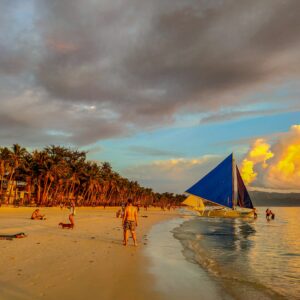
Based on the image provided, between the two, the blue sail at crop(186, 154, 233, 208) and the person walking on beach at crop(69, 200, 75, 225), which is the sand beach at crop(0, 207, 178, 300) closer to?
the person walking on beach at crop(69, 200, 75, 225)

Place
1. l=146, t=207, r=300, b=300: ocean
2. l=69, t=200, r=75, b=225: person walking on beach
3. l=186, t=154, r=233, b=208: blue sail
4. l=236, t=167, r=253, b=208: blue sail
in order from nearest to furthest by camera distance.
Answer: l=146, t=207, r=300, b=300: ocean, l=69, t=200, r=75, b=225: person walking on beach, l=186, t=154, r=233, b=208: blue sail, l=236, t=167, r=253, b=208: blue sail

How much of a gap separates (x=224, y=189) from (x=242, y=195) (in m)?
4.88

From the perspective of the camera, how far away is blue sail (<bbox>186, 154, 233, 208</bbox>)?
2163 inches

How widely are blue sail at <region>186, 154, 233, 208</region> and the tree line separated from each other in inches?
1277

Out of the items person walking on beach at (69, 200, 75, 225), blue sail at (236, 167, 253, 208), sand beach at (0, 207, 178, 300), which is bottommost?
sand beach at (0, 207, 178, 300)

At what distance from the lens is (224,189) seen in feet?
181

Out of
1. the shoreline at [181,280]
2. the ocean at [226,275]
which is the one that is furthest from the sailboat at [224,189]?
the shoreline at [181,280]

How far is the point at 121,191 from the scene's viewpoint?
5261 inches

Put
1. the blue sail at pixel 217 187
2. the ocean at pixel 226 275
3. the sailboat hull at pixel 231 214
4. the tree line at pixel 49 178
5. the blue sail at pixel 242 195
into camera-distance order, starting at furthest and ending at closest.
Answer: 1. the tree line at pixel 49 178
2. the blue sail at pixel 242 195
3. the sailboat hull at pixel 231 214
4. the blue sail at pixel 217 187
5. the ocean at pixel 226 275

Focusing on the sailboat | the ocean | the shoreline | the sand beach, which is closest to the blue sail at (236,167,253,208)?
the sailboat

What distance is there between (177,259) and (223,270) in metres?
1.99

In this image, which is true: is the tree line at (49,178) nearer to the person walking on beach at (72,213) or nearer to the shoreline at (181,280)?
the person walking on beach at (72,213)

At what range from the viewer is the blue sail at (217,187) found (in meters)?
54.9

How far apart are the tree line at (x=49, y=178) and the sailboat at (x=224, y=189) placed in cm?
3244
